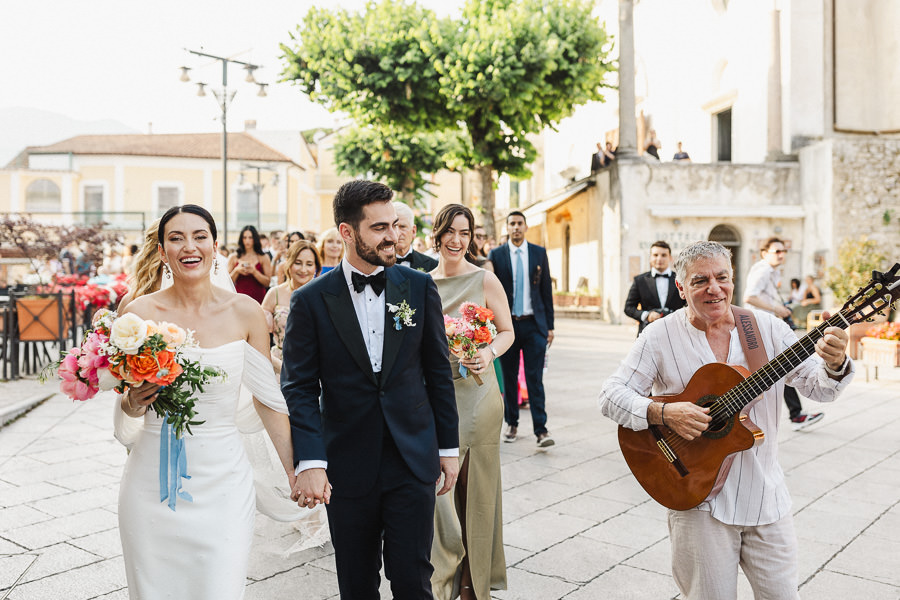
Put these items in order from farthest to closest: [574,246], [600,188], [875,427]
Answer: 1. [574,246]
2. [600,188]
3. [875,427]

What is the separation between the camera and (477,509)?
444 cm

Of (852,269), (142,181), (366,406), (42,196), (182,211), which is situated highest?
(142,181)

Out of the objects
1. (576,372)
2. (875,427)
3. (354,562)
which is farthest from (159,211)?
(354,562)

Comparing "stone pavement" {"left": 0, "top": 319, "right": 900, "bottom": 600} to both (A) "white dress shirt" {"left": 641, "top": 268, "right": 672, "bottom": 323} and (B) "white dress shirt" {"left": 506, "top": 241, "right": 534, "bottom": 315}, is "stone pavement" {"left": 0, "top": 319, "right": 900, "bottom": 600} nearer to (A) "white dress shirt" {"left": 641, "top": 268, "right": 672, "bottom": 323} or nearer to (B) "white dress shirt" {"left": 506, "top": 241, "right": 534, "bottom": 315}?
(B) "white dress shirt" {"left": 506, "top": 241, "right": 534, "bottom": 315}

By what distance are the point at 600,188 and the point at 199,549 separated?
1005 inches

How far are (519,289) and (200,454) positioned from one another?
224 inches

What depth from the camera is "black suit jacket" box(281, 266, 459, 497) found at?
3275 millimetres

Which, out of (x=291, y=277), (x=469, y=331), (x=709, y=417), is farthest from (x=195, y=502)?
(x=291, y=277)

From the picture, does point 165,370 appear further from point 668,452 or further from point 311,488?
point 668,452

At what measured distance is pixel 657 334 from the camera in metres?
3.61

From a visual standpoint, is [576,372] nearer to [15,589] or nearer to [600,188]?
[15,589]

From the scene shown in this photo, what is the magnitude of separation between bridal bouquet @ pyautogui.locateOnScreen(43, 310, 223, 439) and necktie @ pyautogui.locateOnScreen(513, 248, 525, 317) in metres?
5.54

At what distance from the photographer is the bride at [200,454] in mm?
3277

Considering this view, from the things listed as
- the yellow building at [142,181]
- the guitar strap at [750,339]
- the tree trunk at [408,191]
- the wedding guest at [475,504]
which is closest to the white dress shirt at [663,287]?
the wedding guest at [475,504]
